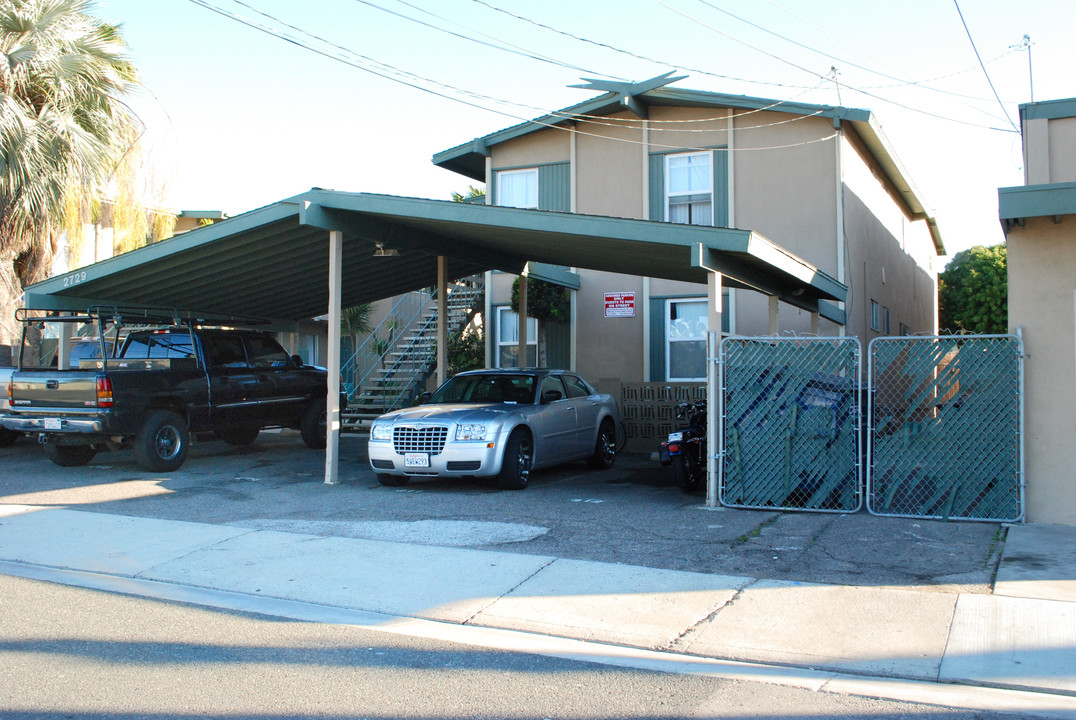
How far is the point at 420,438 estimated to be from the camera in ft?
35.5

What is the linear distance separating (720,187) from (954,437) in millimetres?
8408

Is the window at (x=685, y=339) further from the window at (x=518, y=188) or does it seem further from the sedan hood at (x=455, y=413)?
the sedan hood at (x=455, y=413)

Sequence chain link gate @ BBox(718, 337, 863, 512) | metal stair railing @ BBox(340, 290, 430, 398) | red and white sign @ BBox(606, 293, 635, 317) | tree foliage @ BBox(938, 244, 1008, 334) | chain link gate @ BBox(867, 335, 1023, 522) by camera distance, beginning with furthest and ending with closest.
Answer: tree foliage @ BBox(938, 244, 1008, 334) < metal stair railing @ BBox(340, 290, 430, 398) < red and white sign @ BBox(606, 293, 635, 317) < chain link gate @ BBox(718, 337, 863, 512) < chain link gate @ BBox(867, 335, 1023, 522)

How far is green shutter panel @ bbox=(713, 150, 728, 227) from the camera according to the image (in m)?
16.4

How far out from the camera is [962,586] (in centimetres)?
666

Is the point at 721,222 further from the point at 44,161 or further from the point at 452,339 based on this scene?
the point at 44,161

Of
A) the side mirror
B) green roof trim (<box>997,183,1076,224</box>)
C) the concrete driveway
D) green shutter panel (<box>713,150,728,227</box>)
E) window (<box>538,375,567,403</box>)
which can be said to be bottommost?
the concrete driveway

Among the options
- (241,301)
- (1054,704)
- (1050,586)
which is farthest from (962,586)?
(241,301)

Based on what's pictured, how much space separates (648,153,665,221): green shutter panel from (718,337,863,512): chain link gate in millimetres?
7251

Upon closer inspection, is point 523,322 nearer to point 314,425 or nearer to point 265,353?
Result: point 314,425

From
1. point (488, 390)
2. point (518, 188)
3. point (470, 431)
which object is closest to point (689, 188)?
point (518, 188)

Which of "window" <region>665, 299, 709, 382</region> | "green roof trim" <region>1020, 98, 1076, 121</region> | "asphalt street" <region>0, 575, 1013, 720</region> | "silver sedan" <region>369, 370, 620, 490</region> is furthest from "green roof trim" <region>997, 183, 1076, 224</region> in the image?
→ "window" <region>665, 299, 709, 382</region>

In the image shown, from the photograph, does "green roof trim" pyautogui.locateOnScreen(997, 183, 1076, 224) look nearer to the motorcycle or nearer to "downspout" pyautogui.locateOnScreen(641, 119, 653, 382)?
the motorcycle

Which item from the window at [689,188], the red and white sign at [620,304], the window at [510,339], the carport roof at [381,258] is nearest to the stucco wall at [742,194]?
the red and white sign at [620,304]
